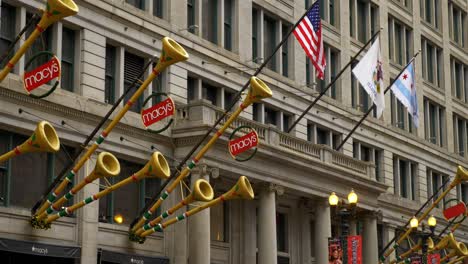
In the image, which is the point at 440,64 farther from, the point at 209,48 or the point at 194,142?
the point at 194,142

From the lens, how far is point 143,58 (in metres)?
39.8

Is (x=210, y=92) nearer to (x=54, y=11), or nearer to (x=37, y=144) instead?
(x=37, y=144)

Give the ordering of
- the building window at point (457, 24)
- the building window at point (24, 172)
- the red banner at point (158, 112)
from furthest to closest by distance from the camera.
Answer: the building window at point (457, 24), the red banner at point (158, 112), the building window at point (24, 172)

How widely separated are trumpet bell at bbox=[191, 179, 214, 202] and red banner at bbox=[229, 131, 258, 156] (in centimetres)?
→ 435

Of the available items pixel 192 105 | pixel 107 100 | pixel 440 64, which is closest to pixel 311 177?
pixel 192 105

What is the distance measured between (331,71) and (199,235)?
1980cm

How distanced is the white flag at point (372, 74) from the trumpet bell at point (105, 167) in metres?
17.5

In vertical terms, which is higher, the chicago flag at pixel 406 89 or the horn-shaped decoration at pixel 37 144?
the chicago flag at pixel 406 89

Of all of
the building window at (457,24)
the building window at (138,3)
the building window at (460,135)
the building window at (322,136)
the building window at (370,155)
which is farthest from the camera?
the building window at (457,24)

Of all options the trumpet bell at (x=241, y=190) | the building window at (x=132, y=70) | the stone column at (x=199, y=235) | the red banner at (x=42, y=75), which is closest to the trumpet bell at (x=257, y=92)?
the trumpet bell at (x=241, y=190)

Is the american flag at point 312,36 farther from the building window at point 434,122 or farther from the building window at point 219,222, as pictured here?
the building window at point 434,122

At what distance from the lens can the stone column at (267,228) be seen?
4081cm

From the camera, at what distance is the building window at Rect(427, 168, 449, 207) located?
213 feet

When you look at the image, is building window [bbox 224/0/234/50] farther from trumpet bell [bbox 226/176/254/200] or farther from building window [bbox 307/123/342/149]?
trumpet bell [bbox 226/176/254/200]
